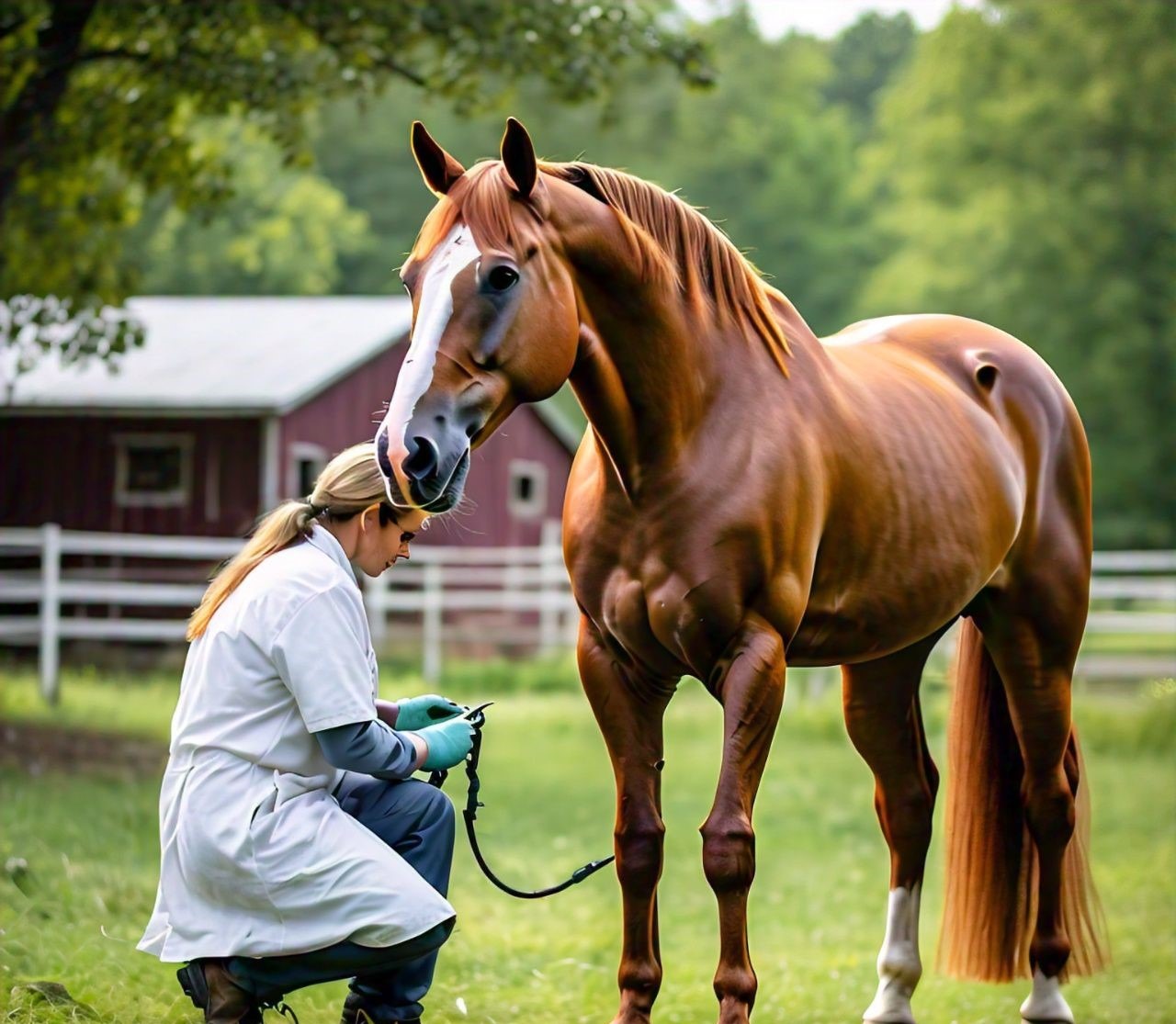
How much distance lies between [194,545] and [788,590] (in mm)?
12344

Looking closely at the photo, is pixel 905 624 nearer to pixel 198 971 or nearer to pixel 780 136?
pixel 198 971

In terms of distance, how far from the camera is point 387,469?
2951 millimetres

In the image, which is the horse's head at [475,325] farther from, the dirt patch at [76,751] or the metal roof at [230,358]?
the metal roof at [230,358]

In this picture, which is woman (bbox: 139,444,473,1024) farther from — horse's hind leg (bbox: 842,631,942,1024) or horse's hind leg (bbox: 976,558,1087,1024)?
horse's hind leg (bbox: 976,558,1087,1024)

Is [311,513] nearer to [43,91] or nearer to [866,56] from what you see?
[43,91]

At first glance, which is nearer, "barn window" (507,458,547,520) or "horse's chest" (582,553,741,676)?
"horse's chest" (582,553,741,676)

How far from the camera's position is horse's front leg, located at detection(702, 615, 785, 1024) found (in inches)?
130

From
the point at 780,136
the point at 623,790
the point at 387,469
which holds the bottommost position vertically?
the point at 623,790

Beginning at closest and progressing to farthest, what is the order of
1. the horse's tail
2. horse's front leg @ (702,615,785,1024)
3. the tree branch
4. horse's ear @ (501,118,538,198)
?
horse's ear @ (501,118,538,198) < horse's front leg @ (702,615,785,1024) < the horse's tail < the tree branch

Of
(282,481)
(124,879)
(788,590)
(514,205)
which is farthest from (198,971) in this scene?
(282,481)

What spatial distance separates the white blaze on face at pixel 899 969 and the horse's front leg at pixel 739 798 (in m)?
1.32

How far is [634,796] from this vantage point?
11.8ft

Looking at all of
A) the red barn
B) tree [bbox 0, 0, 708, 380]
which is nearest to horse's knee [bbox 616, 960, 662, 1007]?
tree [bbox 0, 0, 708, 380]

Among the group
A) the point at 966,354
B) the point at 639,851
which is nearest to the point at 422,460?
the point at 639,851
